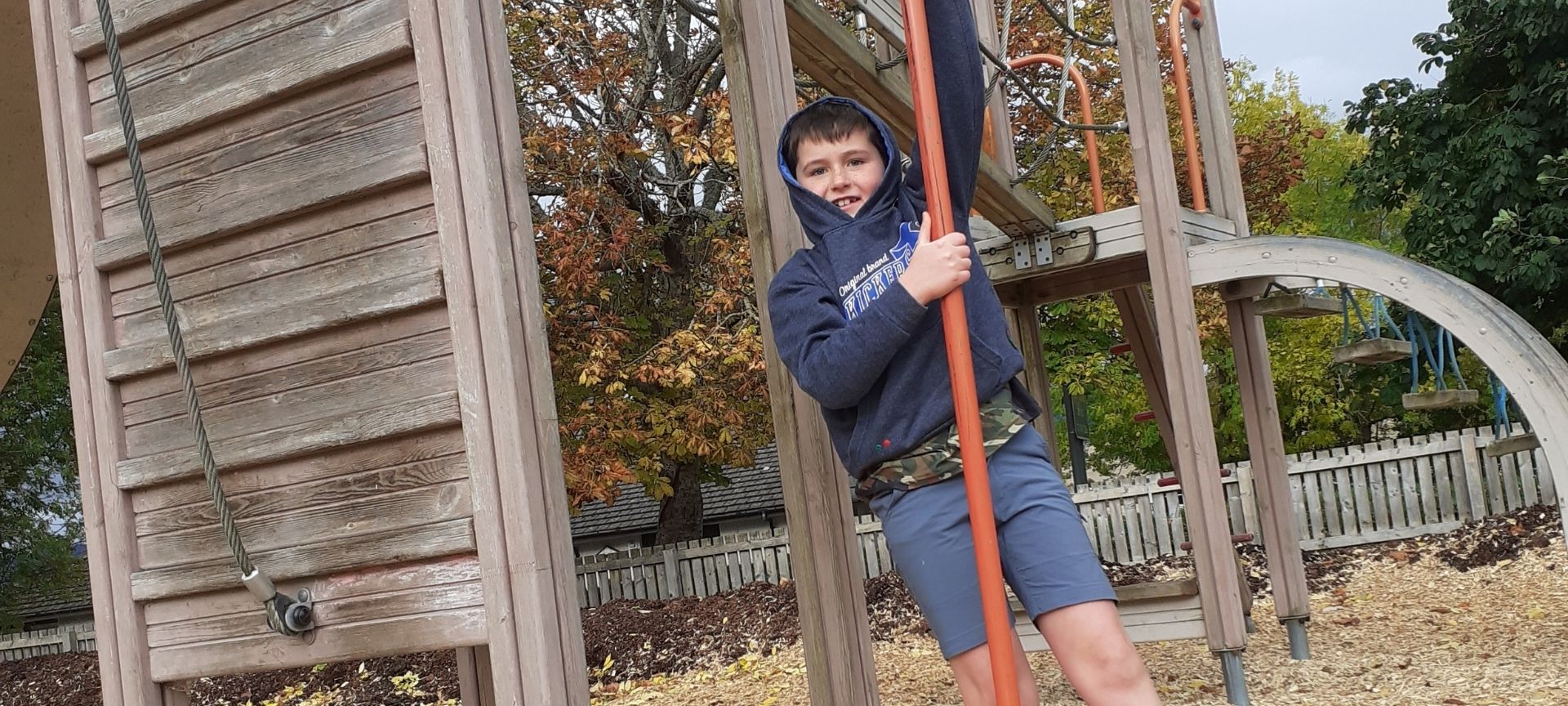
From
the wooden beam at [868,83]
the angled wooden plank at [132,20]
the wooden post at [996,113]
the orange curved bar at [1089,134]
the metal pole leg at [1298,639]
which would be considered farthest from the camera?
the orange curved bar at [1089,134]

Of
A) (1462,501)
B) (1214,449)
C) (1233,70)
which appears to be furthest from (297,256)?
(1233,70)

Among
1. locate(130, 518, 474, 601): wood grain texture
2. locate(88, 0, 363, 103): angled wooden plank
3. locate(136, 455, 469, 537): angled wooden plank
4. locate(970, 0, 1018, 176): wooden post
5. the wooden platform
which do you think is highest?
locate(970, 0, 1018, 176): wooden post

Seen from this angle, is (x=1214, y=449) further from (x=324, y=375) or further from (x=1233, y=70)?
(x=1233, y=70)

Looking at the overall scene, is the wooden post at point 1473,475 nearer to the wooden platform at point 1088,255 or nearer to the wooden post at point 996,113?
the wooden platform at point 1088,255

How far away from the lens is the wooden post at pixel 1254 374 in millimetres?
6043

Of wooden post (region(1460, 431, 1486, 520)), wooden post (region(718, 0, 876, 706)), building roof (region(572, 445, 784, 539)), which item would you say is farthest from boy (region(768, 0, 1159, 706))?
building roof (region(572, 445, 784, 539))

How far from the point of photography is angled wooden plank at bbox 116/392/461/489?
2.37 m

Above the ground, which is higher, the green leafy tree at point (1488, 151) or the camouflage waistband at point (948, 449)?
the green leafy tree at point (1488, 151)

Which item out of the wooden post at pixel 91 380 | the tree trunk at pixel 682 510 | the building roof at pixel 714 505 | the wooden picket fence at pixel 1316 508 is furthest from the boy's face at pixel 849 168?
the building roof at pixel 714 505

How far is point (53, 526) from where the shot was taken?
1844 centimetres

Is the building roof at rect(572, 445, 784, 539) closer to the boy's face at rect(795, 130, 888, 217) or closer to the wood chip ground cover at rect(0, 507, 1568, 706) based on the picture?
the wood chip ground cover at rect(0, 507, 1568, 706)

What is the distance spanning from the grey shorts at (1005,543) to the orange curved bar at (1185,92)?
400 cm

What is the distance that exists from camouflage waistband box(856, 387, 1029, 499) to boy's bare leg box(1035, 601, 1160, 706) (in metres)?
0.30

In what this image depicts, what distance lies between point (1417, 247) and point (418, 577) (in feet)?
47.8
